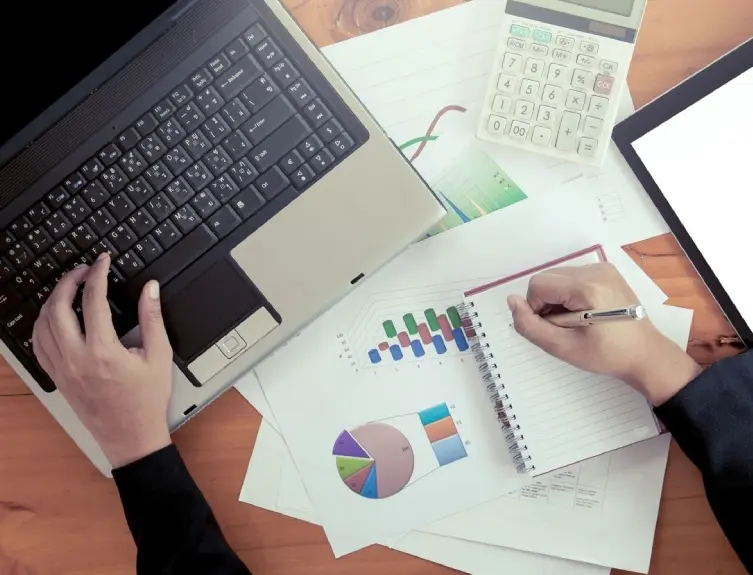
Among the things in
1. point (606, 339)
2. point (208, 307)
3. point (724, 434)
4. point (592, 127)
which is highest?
point (208, 307)

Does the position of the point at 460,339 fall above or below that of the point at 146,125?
below

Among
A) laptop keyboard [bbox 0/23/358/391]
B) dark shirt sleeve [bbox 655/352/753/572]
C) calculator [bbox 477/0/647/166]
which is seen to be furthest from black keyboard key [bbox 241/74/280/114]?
dark shirt sleeve [bbox 655/352/753/572]

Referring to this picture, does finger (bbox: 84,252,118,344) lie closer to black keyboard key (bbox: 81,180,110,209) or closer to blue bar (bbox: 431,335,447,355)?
black keyboard key (bbox: 81,180,110,209)

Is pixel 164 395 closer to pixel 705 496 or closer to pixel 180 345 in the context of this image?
pixel 180 345

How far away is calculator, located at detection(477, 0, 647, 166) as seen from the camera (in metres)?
0.68

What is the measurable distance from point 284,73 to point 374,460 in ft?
1.19

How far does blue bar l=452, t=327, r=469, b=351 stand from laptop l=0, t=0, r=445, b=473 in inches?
6.9

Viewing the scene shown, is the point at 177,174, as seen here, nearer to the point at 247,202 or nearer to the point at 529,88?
the point at 247,202

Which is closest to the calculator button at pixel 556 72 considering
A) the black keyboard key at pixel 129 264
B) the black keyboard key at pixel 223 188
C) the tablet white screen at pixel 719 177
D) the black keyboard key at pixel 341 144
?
the tablet white screen at pixel 719 177

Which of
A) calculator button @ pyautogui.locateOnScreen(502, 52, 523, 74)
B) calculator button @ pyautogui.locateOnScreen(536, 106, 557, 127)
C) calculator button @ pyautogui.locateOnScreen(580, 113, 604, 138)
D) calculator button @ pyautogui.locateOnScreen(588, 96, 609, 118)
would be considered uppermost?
calculator button @ pyautogui.locateOnScreen(502, 52, 523, 74)

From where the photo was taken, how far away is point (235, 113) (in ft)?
2.04

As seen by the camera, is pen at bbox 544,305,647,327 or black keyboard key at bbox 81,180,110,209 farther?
black keyboard key at bbox 81,180,110,209

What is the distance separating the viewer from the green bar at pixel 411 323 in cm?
70

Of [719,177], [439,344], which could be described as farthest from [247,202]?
[719,177]
